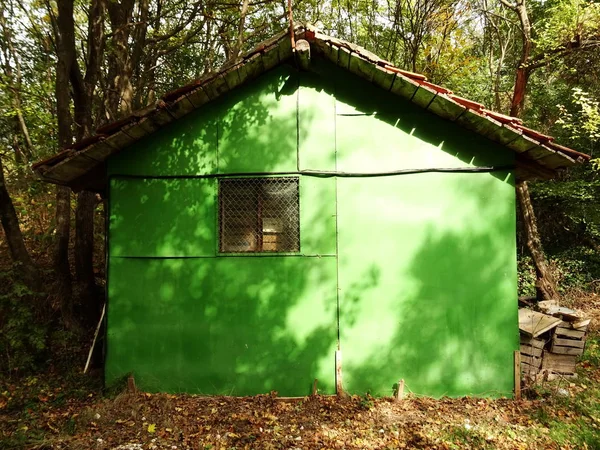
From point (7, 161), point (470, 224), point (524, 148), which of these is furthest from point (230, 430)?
point (7, 161)

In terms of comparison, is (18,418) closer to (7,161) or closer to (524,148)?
(524,148)

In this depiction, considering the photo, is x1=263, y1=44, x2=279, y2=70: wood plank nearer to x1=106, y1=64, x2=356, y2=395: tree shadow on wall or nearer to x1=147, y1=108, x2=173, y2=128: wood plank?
x1=106, y1=64, x2=356, y2=395: tree shadow on wall

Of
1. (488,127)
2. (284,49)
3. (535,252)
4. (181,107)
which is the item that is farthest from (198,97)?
(535,252)

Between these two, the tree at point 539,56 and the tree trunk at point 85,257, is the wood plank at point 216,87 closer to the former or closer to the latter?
the tree trunk at point 85,257

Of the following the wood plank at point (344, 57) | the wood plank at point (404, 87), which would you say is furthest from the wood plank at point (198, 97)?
the wood plank at point (404, 87)

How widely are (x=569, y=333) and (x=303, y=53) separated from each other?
5794 millimetres

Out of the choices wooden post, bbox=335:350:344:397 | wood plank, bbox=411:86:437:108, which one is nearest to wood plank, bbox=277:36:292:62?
wood plank, bbox=411:86:437:108

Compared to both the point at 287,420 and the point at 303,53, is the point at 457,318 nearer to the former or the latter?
the point at 287,420

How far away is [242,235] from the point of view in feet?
17.6

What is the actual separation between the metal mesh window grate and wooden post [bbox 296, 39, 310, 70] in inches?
67.4

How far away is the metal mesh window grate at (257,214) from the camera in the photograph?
532 centimetres

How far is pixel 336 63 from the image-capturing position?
5258mm

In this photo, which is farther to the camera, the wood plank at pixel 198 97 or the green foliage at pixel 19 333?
the green foliage at pixel 19 333

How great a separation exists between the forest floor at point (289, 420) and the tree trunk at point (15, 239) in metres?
1.97
